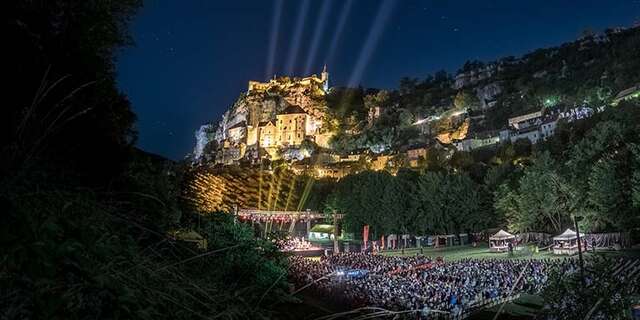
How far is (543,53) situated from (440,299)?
150m

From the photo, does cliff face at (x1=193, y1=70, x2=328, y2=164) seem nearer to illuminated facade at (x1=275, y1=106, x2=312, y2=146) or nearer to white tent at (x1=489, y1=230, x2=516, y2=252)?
illuminated facade at (x1=275, y1=106, x2=312, y2=146)

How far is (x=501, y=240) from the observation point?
1547 inches

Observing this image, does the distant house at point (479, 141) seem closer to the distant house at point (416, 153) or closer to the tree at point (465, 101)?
the distant house at point (416, 153)

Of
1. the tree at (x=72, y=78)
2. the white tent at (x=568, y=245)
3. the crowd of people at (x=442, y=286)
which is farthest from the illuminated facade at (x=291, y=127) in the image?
the tree at (x=72, y=78)

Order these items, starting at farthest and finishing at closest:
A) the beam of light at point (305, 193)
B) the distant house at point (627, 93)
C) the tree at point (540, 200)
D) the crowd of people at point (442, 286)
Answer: the beam of light at point (305, 193) < the distant house at point (627, 93) < the tree at point (540, 200) < the crowd of people at point (442, 286)

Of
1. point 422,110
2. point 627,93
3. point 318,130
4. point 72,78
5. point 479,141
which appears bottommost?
point 72,78

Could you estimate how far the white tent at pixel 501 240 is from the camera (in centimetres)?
3736

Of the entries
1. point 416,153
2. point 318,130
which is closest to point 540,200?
point 416,153

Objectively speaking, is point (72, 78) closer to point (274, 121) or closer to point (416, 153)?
point (416, 153)

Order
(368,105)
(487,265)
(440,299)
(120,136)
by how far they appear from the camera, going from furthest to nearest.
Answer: (368,105) < (487,265) < (440,299) < (120,136)

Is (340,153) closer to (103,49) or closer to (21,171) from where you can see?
(103,49)

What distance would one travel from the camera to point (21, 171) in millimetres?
2537

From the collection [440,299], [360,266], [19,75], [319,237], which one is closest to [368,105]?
[319,237]

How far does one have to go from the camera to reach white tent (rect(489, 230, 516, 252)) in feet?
123
